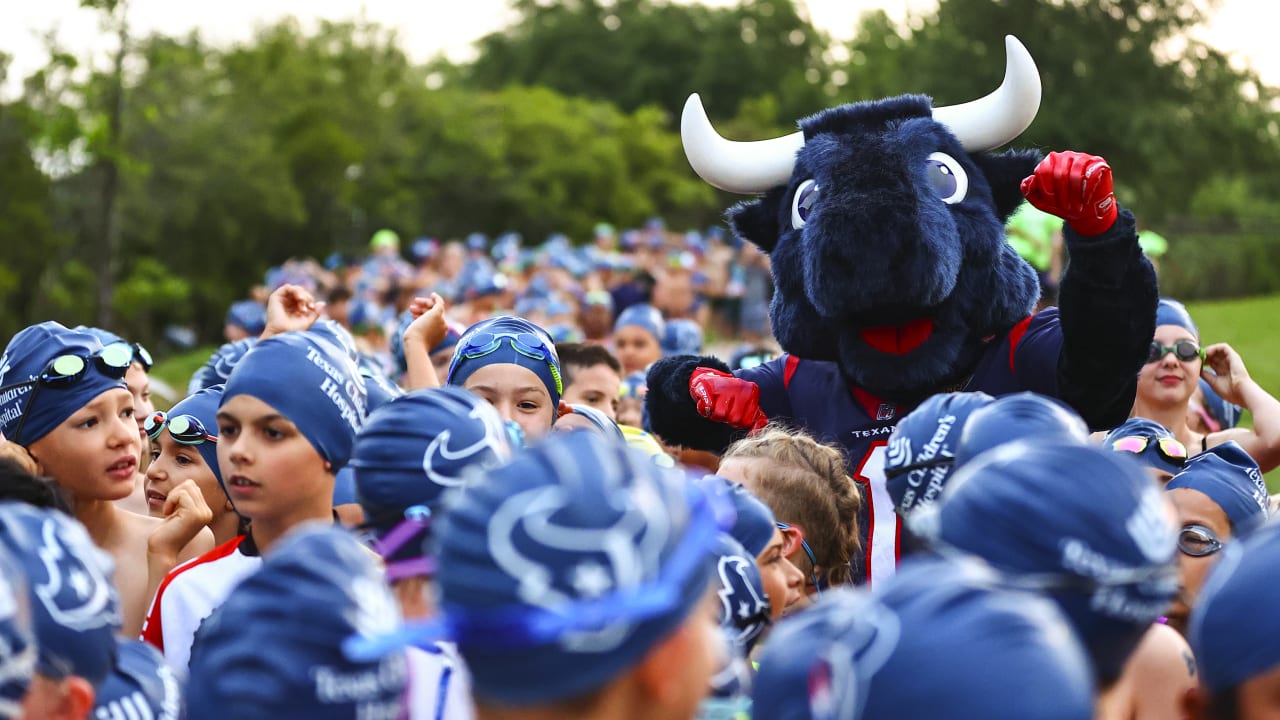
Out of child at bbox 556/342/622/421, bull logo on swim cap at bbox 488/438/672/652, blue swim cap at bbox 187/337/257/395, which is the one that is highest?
bull logo on swim cap at bbox 488/438/672/652

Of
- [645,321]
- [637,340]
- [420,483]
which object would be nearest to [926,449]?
[420,483]

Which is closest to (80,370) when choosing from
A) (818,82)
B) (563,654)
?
(563,654)

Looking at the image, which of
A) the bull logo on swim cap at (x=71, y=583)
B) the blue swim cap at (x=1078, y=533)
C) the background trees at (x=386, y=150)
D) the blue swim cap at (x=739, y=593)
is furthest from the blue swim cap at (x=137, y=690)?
the background trees at (x=386, y=150)

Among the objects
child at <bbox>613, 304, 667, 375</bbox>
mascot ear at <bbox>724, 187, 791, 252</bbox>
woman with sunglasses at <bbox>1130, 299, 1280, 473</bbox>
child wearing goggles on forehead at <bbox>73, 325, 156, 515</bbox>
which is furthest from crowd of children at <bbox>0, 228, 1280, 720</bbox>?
child at <bbox>613, 304, 667, 375</bbox>

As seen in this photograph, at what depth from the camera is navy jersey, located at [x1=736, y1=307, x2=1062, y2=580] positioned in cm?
425

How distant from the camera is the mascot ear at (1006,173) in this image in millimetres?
4551

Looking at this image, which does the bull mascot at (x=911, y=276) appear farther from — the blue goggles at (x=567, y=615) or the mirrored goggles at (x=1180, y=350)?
the blue goggles at (x=567, y=615)

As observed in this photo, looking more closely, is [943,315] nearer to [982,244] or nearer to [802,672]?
[982,244]

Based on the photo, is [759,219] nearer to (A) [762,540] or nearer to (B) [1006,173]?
(B) [1006,173]

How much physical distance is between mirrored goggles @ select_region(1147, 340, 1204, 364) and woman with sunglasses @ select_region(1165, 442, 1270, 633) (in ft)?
4.99

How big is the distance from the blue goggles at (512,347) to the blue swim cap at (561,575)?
304 centimetres

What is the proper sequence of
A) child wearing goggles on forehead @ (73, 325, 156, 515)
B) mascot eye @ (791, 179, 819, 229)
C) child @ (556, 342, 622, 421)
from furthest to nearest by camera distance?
child @ (556, 342, 622, 421), child wearing goggles on forehead @ (73, 325, 156, 515), mascot eye @ (791, 179, 819, 229)

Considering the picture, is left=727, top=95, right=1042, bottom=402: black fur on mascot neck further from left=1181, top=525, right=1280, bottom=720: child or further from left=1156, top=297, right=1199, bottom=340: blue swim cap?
left=1181, top=525, right=1280, bottom=720: child

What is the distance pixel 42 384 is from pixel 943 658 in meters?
3.69
